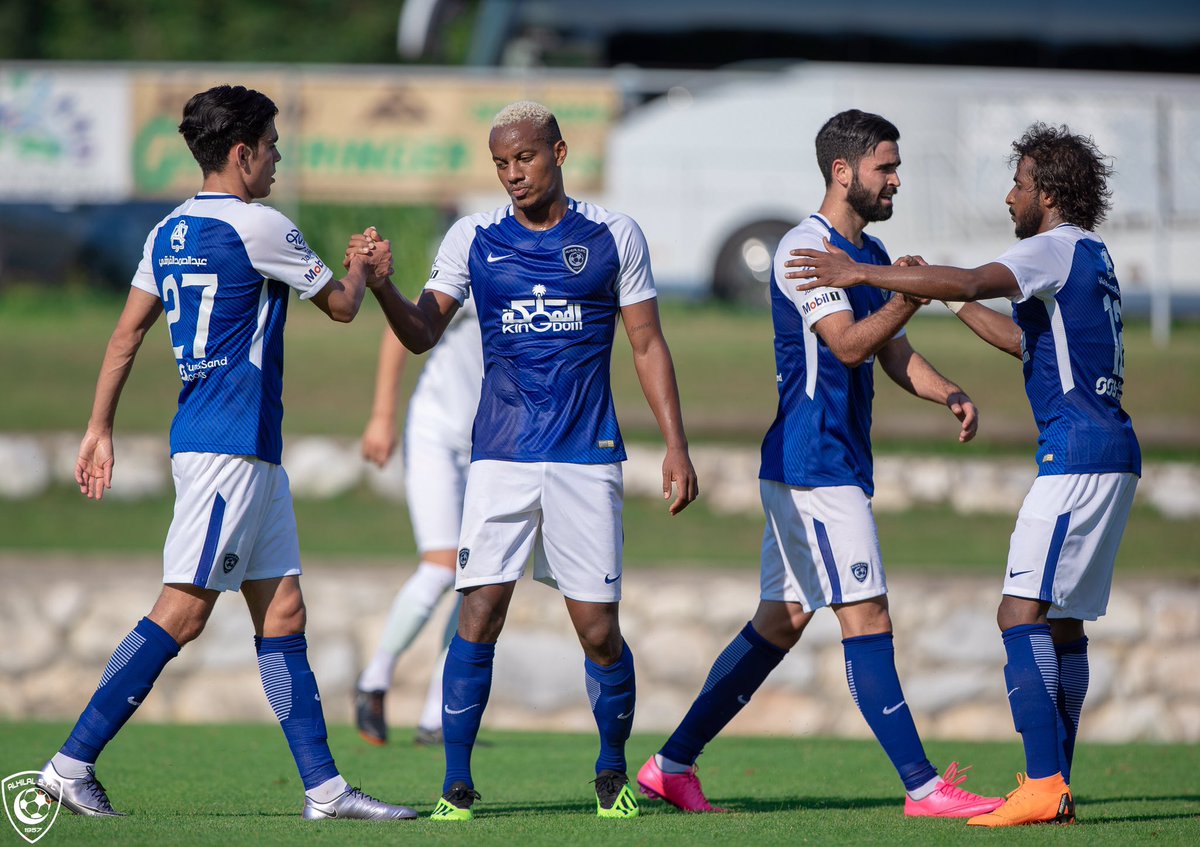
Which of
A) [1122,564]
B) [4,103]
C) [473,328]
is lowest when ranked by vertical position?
[1122,564]

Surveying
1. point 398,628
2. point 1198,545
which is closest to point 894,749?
point 398,628

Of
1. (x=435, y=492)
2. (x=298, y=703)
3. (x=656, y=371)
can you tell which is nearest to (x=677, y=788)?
(x=298, y=703)

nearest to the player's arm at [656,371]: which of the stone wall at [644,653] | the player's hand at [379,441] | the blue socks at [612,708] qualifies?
the blue socks at [612,708]

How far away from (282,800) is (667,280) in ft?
42.4

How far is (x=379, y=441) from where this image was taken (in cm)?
729

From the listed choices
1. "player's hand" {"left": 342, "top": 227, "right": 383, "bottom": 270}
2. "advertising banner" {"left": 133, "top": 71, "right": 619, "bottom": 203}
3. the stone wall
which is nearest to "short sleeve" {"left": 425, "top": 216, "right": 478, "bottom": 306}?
"player's hand" {"left": 342, "top": 227, "right": 383, "bottom": 270}

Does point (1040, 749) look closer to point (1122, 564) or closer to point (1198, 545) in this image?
point (1122, 564)

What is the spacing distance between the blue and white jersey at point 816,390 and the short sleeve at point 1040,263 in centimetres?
54

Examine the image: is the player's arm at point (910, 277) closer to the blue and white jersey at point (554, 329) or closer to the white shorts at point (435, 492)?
the blue and white jersey at point (554, 329)

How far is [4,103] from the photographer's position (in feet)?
55.9

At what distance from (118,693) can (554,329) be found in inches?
71.7

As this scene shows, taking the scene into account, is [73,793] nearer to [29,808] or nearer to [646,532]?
[29,808]

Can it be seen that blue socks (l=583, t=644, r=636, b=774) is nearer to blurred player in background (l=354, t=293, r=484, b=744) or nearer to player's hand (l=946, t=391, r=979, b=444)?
player's hand (l=946, t=391, r=979, b=444)

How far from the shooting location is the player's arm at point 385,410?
286 inches
